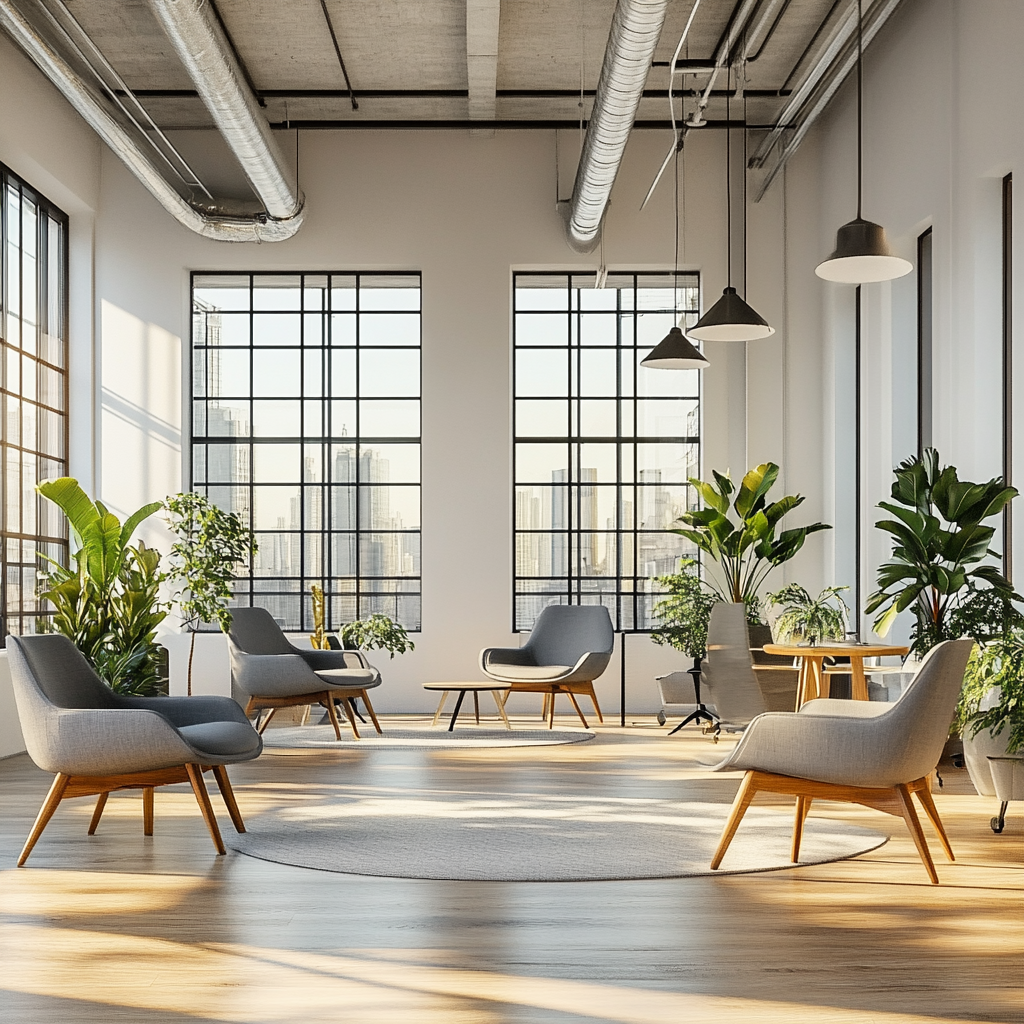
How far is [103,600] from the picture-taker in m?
7.59

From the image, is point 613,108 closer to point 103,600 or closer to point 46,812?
point 103,600

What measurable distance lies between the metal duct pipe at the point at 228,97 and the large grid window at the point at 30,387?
1672mm

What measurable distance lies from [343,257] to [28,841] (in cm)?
647

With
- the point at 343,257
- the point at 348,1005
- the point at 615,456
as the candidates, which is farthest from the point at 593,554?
the point at 348,1005

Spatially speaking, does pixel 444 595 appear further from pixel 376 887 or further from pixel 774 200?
pixel 376 887

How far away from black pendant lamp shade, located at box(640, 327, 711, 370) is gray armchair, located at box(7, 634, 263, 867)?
4.05 metres

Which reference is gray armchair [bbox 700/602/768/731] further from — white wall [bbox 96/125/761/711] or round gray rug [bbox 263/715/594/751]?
white wall [bbox 96/125/761/711]

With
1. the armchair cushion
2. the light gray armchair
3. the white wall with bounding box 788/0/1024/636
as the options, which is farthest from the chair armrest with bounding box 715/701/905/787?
the white wall with bounding box 788/0/1024/636

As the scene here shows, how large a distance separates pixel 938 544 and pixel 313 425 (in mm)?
5437

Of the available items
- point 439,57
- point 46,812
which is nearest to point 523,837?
point 46,812

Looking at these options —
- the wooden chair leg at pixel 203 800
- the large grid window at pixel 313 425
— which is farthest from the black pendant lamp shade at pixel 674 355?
the wooden chair leg at pixel 203 800

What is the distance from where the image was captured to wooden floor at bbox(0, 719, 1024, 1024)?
2754 millimetres

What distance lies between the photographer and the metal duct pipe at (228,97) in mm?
6305

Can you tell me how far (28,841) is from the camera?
4.19 m
